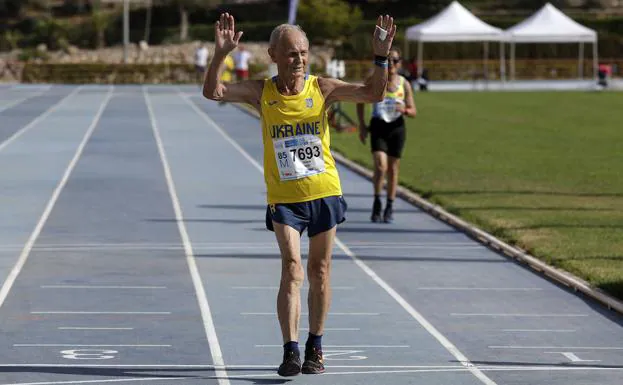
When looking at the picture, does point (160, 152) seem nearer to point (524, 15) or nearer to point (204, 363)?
point (204, 363)

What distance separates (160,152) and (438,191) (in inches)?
334

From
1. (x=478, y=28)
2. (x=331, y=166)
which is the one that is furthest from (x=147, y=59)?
(x=331, y=166)

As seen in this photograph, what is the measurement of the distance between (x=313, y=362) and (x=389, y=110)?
861 centimetres

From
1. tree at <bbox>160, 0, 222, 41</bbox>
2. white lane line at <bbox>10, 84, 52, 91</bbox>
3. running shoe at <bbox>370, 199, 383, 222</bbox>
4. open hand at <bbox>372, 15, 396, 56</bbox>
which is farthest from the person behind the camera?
tree at <bbox>160, 0, 222, 41</bbox>

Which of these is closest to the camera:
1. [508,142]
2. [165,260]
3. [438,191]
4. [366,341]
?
[366,341]

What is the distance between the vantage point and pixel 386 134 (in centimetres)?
1719

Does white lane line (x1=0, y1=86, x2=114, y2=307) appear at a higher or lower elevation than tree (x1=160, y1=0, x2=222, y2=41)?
lower

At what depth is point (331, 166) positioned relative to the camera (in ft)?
29.1

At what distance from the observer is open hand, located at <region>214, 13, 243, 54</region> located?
8418 mm

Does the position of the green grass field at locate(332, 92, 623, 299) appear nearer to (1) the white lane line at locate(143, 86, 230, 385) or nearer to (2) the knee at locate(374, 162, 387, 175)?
(2) the knee at locate(374, 162, 387, 175)

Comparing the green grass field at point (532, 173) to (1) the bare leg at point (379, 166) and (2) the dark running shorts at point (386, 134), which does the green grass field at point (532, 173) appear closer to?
(1) the bare leg at point (379, 166)

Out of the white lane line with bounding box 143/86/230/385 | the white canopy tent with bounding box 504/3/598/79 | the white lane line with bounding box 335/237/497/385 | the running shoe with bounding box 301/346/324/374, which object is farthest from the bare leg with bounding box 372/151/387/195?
the white canopy tent with bounding box 504/3/598/79

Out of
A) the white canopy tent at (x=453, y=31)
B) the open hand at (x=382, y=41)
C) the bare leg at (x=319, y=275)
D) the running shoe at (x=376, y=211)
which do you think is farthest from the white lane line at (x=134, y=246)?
the white canopy tent at (x=453, y=31)

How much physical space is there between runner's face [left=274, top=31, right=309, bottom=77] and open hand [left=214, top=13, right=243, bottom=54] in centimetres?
24
